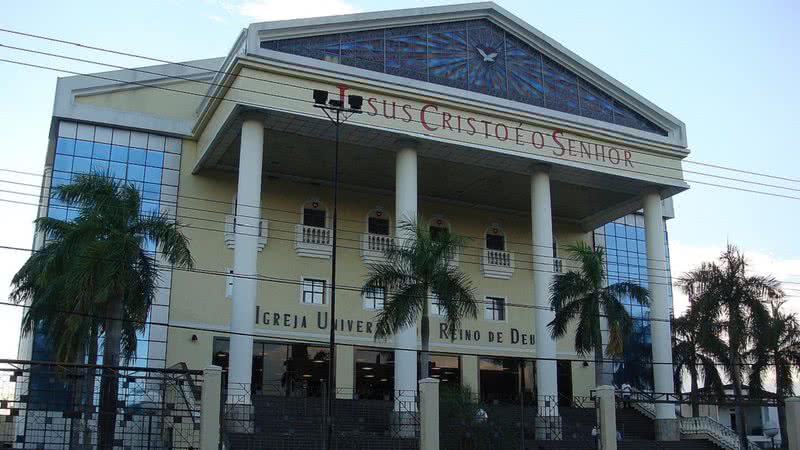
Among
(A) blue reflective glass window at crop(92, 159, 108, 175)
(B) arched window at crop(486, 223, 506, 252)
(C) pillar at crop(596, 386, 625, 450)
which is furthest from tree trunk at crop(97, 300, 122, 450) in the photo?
(B) arched window at crop(486, 223, 506, 252)

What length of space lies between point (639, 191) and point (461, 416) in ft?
56.9

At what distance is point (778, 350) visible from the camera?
3788 cm

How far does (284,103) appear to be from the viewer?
102ft

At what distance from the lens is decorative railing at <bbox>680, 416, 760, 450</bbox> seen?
3584 centimetres

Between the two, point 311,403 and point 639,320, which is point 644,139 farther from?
point 311,403

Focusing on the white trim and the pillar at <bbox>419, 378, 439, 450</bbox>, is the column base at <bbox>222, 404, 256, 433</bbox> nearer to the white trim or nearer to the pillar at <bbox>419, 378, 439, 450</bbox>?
the pillar at <bbox>419, 378, 439, 450</bbox>

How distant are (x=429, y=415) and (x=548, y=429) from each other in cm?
839

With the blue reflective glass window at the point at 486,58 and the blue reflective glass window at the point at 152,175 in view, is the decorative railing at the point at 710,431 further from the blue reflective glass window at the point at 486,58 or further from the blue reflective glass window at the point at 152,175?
the blue reflective glass window at the point at 152,175

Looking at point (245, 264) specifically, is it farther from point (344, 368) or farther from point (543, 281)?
point (543, 281)

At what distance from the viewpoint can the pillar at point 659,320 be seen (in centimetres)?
3581

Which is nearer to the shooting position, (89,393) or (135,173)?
(89,393)

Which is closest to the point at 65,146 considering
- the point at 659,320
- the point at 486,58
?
the point at 486,58

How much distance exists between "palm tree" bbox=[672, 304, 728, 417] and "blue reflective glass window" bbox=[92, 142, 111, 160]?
992 inches

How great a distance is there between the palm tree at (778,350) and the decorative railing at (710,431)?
2.15 m
